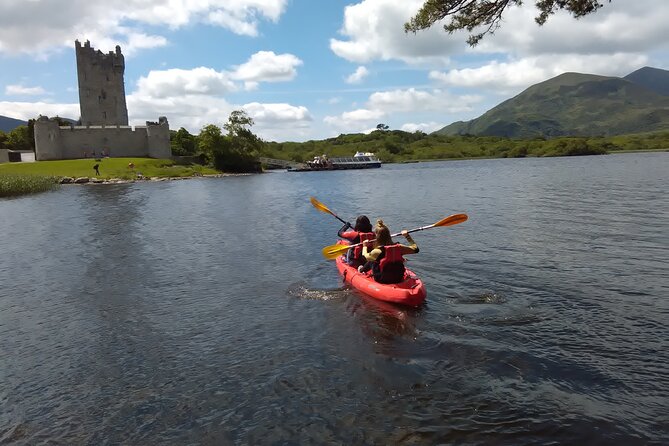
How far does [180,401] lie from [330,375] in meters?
2.63

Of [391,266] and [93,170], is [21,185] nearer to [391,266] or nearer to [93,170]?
[93,170]

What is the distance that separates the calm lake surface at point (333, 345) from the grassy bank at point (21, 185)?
30555 mm

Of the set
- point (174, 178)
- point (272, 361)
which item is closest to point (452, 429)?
point (272, 361)

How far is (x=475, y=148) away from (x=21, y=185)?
149m

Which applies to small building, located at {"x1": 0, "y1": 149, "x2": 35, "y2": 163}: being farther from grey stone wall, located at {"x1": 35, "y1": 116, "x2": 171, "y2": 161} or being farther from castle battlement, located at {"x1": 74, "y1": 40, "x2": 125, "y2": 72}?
castle battlement, located at {"x1": 74, "y1": 40, "x2": 125, "y2": 72}

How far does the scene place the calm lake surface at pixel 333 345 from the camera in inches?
291

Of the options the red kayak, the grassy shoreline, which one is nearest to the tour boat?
the grassy shoreline

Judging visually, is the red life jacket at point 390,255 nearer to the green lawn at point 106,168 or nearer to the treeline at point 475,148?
the green lawn at point 106,168

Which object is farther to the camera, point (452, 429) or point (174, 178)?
point (174, 178)

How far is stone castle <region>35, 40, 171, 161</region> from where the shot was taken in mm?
78125

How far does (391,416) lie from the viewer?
7516 mm

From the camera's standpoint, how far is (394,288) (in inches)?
496

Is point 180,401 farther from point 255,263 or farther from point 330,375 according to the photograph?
point 255,263

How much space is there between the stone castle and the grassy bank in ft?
88.5
